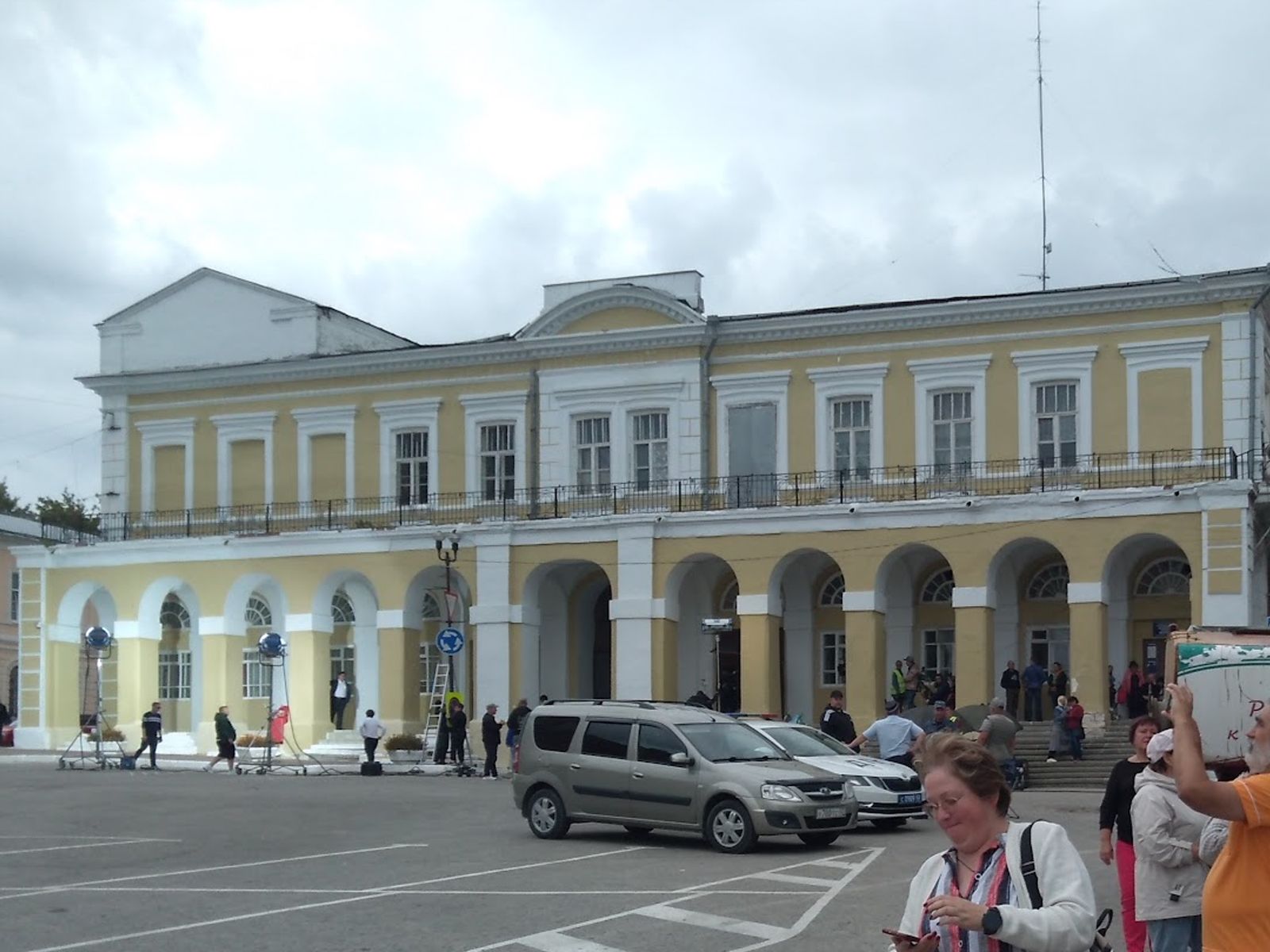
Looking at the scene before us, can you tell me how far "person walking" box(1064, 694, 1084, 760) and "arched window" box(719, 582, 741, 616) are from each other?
1155 centimetres

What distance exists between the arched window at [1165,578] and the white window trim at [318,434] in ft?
67.2

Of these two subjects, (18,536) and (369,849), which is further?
(18,536)

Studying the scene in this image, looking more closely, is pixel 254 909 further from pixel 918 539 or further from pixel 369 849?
pixel 918 539

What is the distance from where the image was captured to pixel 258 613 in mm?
53625

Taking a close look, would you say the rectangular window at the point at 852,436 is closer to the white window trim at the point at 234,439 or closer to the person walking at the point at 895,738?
the white window trim at the point at 234,439

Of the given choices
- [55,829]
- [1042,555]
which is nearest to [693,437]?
[1042,555]

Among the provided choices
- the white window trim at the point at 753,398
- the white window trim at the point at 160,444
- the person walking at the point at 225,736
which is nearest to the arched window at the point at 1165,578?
the white window trim at the point at 753,398

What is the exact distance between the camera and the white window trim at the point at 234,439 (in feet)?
172

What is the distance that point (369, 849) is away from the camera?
22953 millimetres

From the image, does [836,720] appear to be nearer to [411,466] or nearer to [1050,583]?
[1050,583]

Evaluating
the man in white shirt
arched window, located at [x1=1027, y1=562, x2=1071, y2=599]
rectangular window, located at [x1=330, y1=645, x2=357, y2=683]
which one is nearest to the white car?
the man in white shirt

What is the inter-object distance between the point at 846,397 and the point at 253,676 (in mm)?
18331

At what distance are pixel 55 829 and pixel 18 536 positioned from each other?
152 feet

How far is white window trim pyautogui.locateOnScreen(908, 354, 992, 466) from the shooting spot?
44562 millimetres
